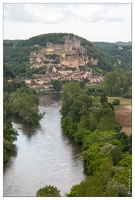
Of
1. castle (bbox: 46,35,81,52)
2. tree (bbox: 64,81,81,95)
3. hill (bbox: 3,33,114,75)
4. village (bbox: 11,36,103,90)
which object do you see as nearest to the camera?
tree (bbox: 64,81,81,95)

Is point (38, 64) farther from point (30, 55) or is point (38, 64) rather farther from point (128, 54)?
point (128, 54)

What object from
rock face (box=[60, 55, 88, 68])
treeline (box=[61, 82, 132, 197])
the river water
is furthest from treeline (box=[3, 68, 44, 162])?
rock face (box=[60, 55, 88, 68])

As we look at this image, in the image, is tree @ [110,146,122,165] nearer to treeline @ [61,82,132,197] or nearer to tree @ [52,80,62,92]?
treeline @ [61,82,132,197]

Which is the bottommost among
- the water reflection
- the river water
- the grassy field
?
the river water

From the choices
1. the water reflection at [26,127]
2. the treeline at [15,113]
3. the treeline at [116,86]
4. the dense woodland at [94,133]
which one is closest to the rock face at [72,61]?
the dense woodland at [94,133]

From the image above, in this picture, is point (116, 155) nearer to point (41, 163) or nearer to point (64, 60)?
point (41, 163)

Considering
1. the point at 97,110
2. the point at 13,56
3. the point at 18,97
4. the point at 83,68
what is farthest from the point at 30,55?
the point at 97,110

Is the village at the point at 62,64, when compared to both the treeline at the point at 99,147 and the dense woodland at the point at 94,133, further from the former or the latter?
the treeline at the point at 99,147
